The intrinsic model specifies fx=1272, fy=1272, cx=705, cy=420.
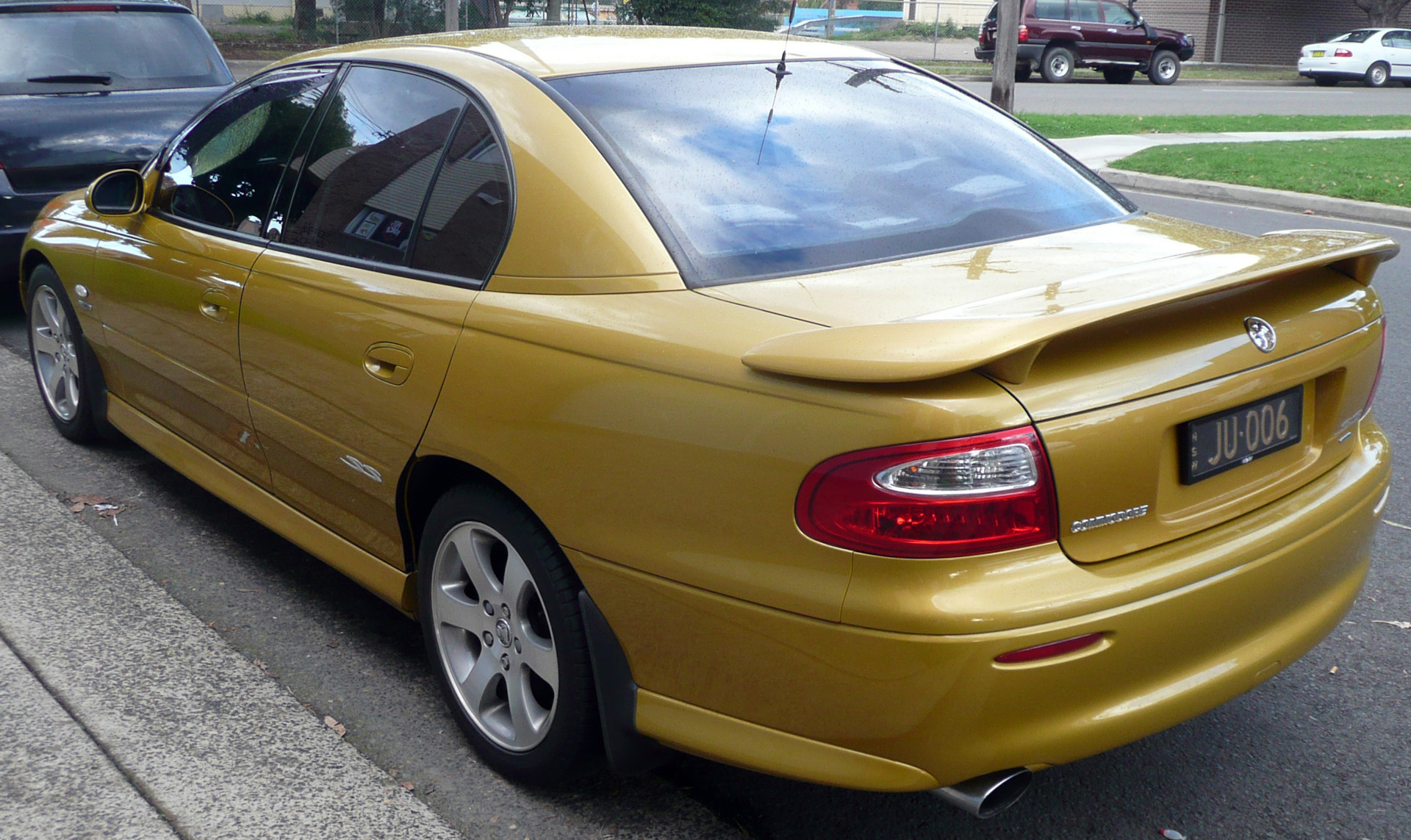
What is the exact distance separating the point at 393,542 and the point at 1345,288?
221cm

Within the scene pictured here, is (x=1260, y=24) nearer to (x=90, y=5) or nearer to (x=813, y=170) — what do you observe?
(x=90, y=5)

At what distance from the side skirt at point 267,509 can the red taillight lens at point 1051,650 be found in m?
1.60

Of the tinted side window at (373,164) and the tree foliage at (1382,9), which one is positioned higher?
the tree foliage at (1382,9)

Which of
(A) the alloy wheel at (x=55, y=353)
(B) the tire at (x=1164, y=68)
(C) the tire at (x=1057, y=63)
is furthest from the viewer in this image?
(B) the tire at (x=1164, y=68)

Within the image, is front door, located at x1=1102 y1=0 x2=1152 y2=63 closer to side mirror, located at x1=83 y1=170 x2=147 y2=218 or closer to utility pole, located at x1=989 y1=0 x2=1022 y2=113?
utility pole, located at x1=989 y1=0 x2=1022 y2=113

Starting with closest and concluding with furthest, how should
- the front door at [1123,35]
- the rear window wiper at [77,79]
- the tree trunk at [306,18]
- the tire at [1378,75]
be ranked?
the rear window wiper at [77,79], the tree trunk at [306,18], the front door at [1123,35], the tire at [1378,75]

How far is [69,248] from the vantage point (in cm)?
472

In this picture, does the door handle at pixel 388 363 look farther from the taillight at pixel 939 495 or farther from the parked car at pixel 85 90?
the parked car at pixel 85 90

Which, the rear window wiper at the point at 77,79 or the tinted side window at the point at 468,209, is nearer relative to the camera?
the tinted side window at the point at 468,209

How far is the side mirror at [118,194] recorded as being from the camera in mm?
4266

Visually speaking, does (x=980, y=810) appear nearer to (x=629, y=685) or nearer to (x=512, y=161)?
(x=629, y=685)

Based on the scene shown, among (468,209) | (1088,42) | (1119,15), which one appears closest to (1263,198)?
(468,209)

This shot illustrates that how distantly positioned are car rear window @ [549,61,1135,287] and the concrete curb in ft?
26.7

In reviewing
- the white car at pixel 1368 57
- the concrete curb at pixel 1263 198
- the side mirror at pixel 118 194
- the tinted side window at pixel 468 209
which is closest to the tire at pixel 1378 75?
the white car at pixel 1368 57
